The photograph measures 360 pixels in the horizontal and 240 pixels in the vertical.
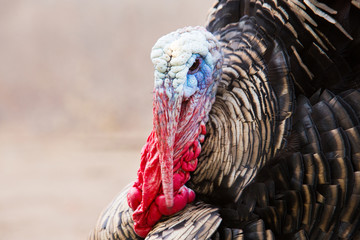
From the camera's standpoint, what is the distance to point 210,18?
1470 mm

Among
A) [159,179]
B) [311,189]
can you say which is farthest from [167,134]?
[311,189]

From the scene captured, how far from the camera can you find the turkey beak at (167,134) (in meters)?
1.18

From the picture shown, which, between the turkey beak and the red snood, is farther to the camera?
the red snood

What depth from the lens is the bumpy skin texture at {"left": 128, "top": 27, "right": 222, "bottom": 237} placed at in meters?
1.16

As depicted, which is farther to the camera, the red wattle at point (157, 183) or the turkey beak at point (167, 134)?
the red wattle at point (157, 183)

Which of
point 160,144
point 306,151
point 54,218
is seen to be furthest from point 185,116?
point 54,218

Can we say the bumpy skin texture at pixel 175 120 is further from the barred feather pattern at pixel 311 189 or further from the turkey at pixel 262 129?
the barred feather pattern at pixel 311 189

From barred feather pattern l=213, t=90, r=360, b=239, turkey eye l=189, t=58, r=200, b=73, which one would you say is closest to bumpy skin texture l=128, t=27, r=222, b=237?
turkey eye l=189, t=58, r=200, b=73

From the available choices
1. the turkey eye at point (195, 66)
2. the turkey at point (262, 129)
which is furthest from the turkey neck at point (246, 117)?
the turkey eye at point (195, 66)

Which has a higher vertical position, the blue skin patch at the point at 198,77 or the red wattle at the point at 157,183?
the blue skin patch at the point at 198,77

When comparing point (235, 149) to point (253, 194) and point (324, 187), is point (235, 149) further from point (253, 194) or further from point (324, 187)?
point (324, 187)

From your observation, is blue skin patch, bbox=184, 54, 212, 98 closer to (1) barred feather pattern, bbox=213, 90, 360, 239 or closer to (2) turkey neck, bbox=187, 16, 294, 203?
(2) turkey neck, bbox=187, 16, 294, 203

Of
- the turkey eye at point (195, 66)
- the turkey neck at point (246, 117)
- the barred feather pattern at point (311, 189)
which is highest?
the turkey eye at point (195, 66)

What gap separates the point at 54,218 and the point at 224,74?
1.80 meters
